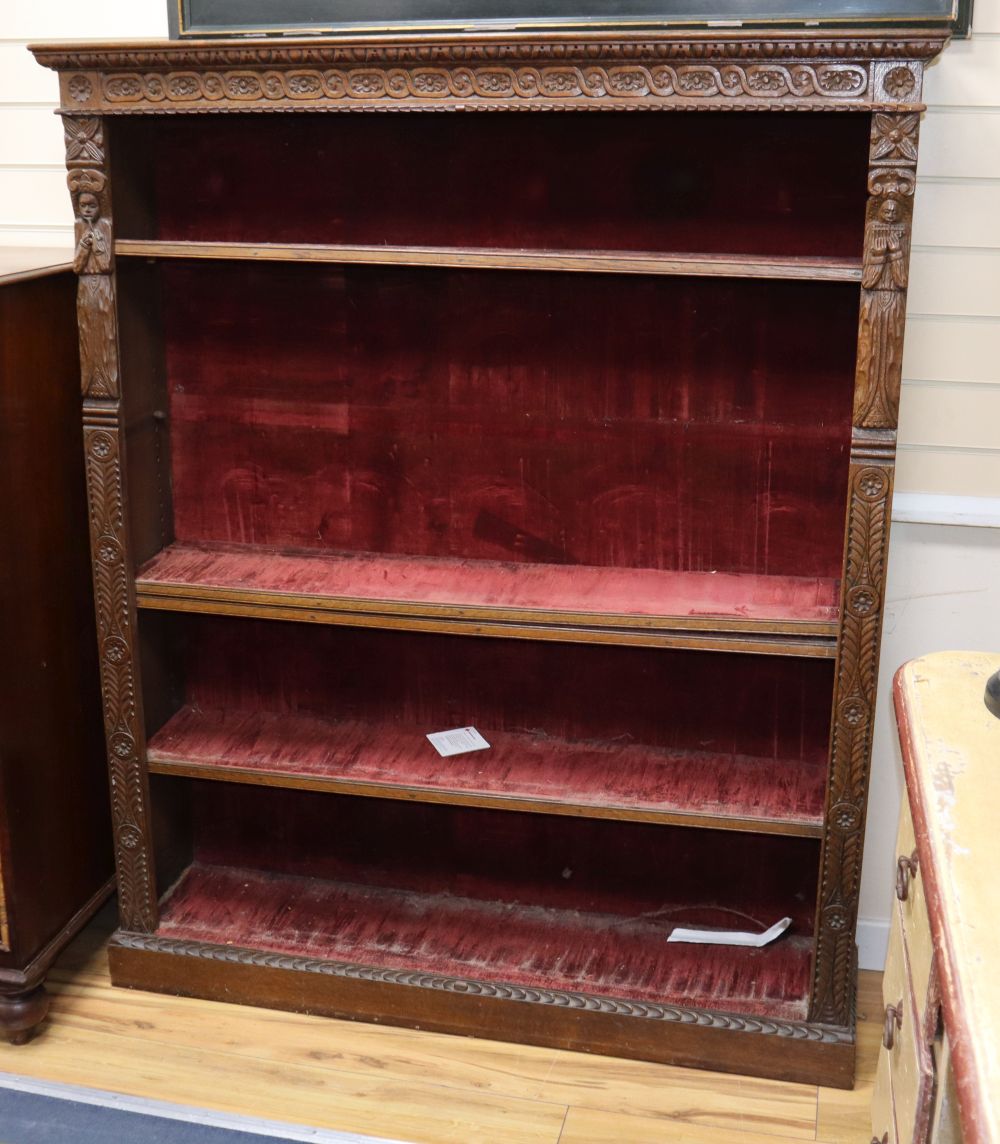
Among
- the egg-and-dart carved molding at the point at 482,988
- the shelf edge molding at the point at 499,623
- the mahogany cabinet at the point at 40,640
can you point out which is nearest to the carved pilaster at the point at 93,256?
the mahogany cabinet at the point at 40,640

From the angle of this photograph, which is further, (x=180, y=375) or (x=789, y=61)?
(x=180, y=375)

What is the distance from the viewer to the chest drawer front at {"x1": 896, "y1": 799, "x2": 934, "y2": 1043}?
1.43 meters

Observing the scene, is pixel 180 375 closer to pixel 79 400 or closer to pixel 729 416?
pixel 79 400

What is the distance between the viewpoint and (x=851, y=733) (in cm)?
235

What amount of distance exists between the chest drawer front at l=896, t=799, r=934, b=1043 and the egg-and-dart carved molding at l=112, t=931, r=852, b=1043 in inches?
33.5

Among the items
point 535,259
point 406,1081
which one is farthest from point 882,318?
point 406,1081

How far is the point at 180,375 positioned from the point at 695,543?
3.70 ft

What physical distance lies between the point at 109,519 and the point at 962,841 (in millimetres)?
1740

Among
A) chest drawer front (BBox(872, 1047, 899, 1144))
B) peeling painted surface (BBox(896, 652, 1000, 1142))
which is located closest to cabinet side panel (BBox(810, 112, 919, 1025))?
peeling painted surface (BBox(896, 652, 1000, 1142))

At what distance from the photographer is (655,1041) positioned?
8.50ft

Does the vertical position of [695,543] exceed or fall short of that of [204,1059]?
it exceeds it

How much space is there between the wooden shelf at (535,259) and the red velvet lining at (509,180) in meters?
0.13

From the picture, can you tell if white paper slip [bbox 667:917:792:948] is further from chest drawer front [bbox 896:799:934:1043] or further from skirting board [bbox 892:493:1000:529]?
chest drawer front [bbox 896:799:934:1043]

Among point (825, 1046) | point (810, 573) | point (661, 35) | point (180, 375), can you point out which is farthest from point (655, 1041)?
point (661, 35)
